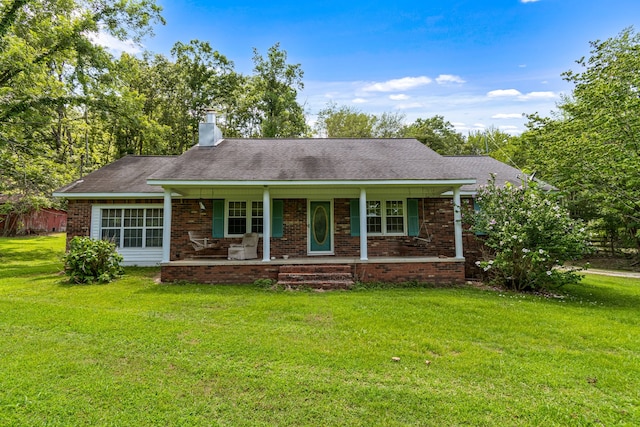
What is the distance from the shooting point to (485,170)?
1206cm

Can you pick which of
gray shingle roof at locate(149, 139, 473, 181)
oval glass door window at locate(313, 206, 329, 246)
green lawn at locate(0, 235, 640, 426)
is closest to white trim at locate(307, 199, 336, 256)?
A: oval glass door window at locate(313, 206, 329, 246)

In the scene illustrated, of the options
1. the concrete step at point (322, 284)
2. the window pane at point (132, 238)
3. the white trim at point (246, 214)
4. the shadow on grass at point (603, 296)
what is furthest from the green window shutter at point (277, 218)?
the shadow on grass at point (603, 296)

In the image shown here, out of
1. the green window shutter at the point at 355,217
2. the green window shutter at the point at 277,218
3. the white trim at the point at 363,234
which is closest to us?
the white trim at the point at 363,234

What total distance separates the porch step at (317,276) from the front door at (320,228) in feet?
6.23

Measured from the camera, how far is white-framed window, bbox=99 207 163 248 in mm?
10852

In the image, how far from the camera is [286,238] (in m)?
10.3

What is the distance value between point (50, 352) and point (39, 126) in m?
15.1

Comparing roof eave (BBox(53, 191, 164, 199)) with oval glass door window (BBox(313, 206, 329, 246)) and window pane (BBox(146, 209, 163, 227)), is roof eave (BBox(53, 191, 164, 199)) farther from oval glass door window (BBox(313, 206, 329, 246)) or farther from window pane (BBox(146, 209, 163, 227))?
oval glass door window (BBox(313, 206, 329, 246))

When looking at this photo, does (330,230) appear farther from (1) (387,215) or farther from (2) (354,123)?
(2) (354,123)

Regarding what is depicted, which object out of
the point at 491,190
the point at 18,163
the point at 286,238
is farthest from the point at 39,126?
the point at 491,190

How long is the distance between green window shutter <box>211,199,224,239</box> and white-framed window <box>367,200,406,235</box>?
4.84 meters

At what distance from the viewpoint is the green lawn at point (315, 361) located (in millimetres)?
2766

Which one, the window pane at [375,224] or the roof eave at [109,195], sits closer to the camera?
the roof eave at [109,195]

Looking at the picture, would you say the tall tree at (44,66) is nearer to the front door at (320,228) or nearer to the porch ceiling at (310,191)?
the porch ceiling at (310,191)
